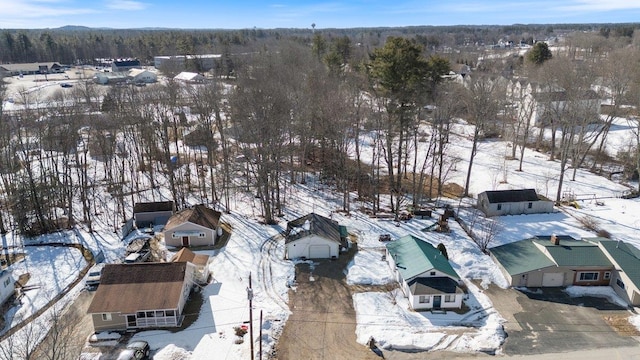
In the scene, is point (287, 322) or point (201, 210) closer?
point (287, 322)

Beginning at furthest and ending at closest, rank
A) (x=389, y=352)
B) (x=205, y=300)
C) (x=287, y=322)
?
(x=205, y=300) < (x=287, y=322) < (x=389, y=352)

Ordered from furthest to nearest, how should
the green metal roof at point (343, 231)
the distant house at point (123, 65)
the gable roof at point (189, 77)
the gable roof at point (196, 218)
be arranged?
the distant house at point (123, 65)
the gable roof at point (189, 77)
the green metal roof at point (343, 231)
the gable roof at point (196, 218)

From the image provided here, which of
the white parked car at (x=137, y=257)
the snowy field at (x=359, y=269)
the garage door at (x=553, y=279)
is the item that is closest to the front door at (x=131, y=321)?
the snowy field at (x=359, y=269)

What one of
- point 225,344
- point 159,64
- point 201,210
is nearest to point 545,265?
point 225,344

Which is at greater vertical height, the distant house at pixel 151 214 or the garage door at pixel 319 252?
the distant house at pixel 151 214

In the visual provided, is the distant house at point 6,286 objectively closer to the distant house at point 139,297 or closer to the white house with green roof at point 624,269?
the distant house at point 139,297

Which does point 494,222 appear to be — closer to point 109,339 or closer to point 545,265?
point 545,265

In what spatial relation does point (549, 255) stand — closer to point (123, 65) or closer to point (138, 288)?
point (138, 288)
